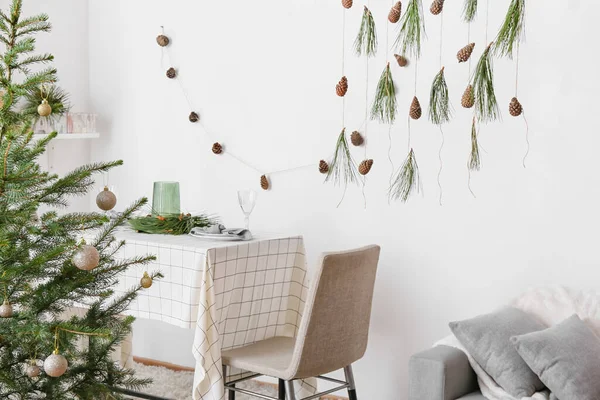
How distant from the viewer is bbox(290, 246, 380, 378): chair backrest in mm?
2783

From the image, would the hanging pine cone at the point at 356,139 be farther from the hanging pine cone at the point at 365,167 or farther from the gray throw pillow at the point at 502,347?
the gray throw pillow at the point at 502,347

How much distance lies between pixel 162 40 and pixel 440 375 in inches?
93.7

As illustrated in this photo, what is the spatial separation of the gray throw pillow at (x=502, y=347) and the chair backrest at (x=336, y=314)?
0.38 m

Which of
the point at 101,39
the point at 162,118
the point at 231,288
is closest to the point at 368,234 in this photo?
the point at 231,288

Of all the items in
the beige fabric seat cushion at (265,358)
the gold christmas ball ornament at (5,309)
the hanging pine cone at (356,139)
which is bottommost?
the beige fabric seat cushion at (265,358)

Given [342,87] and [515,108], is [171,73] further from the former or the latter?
[515,108]

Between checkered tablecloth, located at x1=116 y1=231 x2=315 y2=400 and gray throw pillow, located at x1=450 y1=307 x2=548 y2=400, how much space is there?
0.77m

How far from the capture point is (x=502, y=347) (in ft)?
8.91

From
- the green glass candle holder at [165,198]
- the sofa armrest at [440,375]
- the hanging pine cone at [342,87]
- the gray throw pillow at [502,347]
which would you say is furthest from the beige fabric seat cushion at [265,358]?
the hanging pine cone at [342,87]

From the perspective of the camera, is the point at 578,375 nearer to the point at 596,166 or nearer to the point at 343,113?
the point at 596,166

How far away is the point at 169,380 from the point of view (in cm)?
399

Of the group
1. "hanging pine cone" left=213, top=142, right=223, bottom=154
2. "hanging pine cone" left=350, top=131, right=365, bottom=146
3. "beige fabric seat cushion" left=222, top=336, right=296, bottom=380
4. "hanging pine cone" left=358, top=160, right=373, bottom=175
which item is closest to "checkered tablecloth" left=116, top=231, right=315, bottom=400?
"beige fabric seat cushion" left=222, top=336, right=296, bottom=380

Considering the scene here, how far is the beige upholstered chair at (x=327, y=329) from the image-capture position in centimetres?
279

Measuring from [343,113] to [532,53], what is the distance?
90 centimetres
